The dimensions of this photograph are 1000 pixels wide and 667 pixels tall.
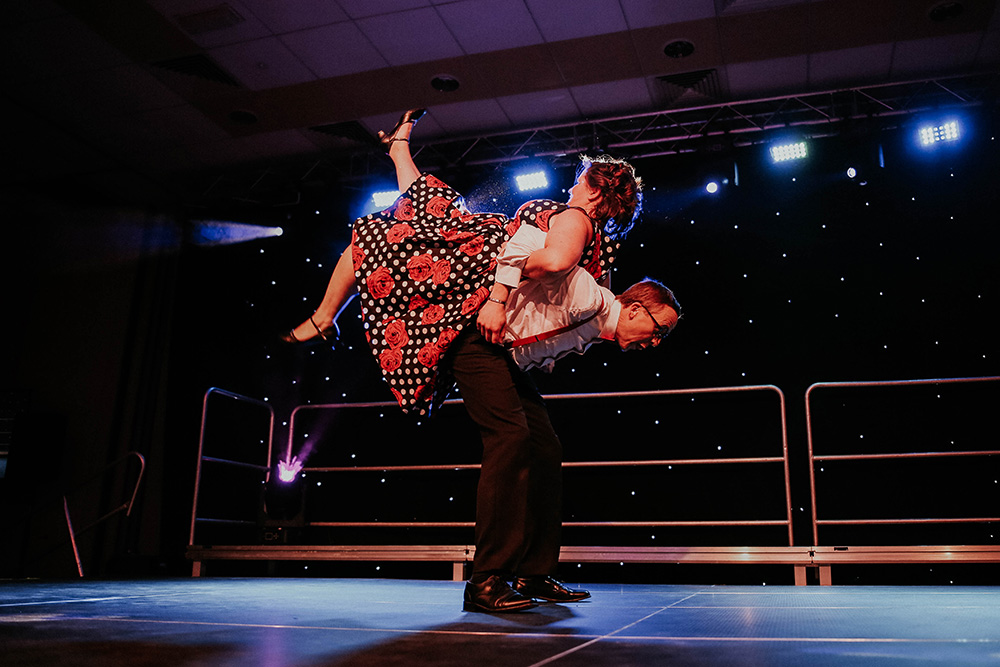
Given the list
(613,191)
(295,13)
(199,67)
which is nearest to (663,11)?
(295,13)

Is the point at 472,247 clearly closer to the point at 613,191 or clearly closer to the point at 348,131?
the point at 613,191

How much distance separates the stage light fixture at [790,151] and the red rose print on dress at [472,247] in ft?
11.4

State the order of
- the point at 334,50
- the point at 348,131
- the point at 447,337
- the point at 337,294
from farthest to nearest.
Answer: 1. the point at 348,131
2. the point at 334,50
3. the point at 337,294
4. the point at 447,337

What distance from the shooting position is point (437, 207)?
5.82 ft

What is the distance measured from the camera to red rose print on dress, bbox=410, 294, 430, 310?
172 cm

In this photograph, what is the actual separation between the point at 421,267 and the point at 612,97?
3.21 metres

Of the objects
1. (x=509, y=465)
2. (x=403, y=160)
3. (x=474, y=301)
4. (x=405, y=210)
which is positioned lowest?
(x=509, y=465)

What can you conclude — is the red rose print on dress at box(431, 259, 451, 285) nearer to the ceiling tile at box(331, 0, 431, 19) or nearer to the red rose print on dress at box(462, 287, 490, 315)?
the red rose print on dress at box(462, 287, 490, 315)

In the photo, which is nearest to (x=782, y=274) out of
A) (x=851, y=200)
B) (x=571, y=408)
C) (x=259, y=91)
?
(x=851, y=200)

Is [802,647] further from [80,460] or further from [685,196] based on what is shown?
[80,460]

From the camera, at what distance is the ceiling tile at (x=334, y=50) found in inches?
156

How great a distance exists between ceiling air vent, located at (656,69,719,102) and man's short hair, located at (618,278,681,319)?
2.85 meters

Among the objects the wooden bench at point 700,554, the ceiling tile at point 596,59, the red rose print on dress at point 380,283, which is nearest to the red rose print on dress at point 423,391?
the red rose print on dress at point 380,283

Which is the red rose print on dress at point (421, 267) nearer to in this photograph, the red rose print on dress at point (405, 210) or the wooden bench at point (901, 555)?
the red rose print on dress at point (405, 210)
